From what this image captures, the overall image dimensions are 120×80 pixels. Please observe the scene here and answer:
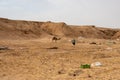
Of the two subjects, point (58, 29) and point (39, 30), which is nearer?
point (39, 30)

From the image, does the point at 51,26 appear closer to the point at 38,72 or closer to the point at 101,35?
the point at 101,35

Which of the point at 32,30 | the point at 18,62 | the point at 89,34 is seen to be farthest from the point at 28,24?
the point at 18,62

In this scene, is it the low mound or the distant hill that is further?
the low mound

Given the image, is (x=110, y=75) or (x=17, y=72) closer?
(x=110, y=75)

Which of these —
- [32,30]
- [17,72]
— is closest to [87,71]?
[17,72]

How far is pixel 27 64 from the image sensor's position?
17391 millimetres

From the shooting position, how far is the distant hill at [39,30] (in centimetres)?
4993

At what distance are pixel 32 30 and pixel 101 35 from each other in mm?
18127

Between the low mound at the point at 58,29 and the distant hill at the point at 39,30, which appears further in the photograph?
the low mound at the point at 58,29

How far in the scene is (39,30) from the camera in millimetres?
58031

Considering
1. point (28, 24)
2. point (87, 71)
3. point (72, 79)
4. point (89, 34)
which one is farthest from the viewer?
point (89, 34)

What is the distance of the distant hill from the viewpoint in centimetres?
4993

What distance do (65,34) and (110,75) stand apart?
47.0 meters

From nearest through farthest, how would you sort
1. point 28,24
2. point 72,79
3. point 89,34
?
point 72,79
point 28,24
point 89,34
